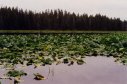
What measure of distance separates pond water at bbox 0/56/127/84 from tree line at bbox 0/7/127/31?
1477 inches

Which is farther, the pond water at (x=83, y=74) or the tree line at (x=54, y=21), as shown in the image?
the tree line at (x=54, y=21)

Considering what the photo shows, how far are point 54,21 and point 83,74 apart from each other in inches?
1802

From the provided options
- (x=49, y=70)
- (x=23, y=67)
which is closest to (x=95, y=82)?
(x=49, y=70)

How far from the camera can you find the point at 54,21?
175ft

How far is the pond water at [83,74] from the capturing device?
680 centimetres

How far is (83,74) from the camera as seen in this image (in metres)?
7.74

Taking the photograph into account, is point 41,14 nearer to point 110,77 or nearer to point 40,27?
point 40,27

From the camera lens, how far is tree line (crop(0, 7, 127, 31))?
1868 inches

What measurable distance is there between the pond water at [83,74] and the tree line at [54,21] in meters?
37.5

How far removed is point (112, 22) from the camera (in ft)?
204

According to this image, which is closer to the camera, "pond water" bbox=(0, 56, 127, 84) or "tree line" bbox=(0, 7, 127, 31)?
"pond water" bbox=(0, 56, 127, 84)

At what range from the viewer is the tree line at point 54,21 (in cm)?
4744

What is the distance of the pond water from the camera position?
680 cm

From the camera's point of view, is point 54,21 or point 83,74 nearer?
point 83,74
